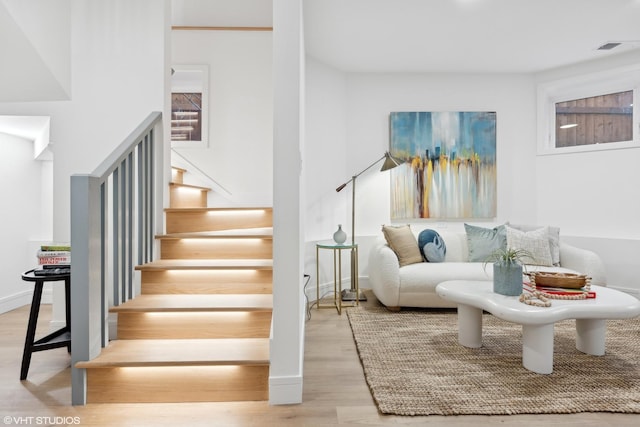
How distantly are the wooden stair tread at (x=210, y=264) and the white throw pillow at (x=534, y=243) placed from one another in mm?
2553

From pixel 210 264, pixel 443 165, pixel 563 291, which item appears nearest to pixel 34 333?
pixel 210 264

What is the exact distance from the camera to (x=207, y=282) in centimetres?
242

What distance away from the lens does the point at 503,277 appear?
234 centimetres

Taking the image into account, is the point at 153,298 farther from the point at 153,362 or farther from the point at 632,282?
the point at 632,282

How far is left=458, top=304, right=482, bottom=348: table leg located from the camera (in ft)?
8.32

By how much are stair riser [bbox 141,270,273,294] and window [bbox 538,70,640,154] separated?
374 cm

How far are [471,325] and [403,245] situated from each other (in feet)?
4.01

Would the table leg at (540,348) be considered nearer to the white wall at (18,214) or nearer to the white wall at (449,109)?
the white wall at (449,109)

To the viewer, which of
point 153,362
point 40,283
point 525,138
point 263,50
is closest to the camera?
point 153,362

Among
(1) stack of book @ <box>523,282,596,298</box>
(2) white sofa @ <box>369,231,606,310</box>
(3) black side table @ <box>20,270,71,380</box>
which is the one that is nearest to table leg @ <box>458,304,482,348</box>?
(1) stack of book @ <box>523,282,596,298</box>

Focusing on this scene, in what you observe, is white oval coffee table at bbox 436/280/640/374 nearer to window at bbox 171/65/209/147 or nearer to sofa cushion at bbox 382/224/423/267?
sofa cushion at bbox 382/224/423/267

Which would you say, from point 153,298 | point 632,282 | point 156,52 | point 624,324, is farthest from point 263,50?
point 632,282

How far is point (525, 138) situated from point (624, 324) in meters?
2.25

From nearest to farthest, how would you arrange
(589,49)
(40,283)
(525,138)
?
(40,283), (589,49), (525,138)
